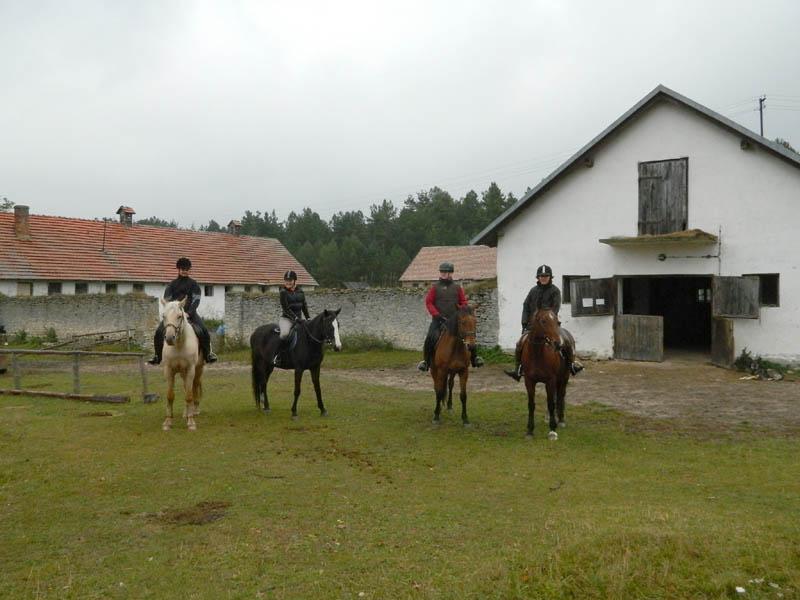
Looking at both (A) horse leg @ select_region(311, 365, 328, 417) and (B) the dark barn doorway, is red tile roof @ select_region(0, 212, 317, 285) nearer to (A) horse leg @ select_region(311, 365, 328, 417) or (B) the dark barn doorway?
(B) the dark barn doorway

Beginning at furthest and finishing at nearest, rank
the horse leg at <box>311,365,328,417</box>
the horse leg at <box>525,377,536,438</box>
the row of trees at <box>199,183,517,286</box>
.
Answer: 1. the row of trees at <box>199,183,517,286</box>
2. the horse leg at <box>311,365,328,417</box>
3. the horse leg at <box>525,377,536,438</box>

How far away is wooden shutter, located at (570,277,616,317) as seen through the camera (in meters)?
17.9

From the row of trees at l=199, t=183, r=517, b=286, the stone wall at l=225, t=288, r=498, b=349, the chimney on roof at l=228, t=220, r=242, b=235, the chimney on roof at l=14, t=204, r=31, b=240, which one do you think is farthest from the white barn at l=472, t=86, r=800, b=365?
the row of trees at l=199, t=183, r=517, b=286

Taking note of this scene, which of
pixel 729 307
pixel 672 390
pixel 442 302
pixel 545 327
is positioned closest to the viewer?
pixel 545 327

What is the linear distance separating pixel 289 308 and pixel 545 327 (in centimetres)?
476

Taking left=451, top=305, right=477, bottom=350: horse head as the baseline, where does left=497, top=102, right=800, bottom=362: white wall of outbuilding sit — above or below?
above

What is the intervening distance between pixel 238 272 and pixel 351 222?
61088 mm

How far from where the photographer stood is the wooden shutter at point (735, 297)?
51.3ft

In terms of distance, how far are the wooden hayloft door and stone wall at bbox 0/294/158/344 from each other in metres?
20.5

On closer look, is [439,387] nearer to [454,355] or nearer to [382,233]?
[454,355]

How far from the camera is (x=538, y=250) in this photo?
752 inches

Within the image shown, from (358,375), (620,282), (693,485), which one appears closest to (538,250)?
(620,282)

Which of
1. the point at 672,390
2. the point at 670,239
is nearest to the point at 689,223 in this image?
the point at 670,239

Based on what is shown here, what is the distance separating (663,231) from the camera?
17000mm
